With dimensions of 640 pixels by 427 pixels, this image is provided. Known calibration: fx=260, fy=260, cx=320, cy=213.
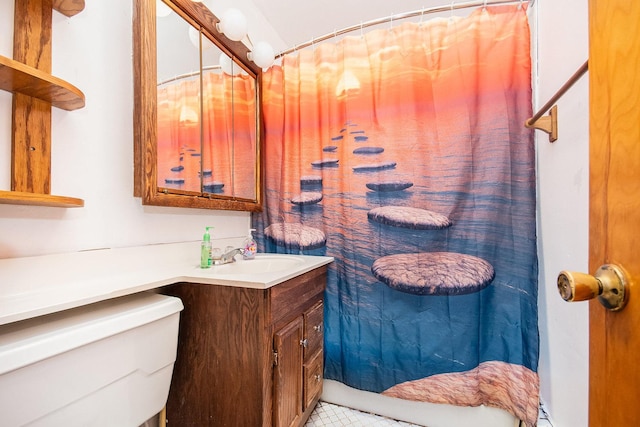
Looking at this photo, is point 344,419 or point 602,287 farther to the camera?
point 344,419

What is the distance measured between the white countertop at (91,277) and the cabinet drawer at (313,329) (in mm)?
300

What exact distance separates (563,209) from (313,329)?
50.9 inches

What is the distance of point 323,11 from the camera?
1.81 metres

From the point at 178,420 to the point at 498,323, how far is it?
1511 mm

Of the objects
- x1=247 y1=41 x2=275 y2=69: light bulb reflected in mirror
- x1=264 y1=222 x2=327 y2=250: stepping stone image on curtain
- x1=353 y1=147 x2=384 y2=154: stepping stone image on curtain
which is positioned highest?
x1=247 y1=41 x2=275 y2=69: light bulb reflected in mirror

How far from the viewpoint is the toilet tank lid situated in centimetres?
56

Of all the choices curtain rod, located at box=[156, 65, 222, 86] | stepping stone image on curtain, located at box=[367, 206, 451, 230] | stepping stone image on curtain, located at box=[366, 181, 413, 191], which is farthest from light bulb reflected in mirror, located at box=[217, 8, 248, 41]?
stepping stone image on curtain, located at box=[367, 206, 451, 230]

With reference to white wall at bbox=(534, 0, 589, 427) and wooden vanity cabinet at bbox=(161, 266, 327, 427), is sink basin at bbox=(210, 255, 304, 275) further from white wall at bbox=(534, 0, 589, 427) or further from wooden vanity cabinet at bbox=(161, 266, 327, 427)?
white wall at bbox=(534, 0, 589, 427)

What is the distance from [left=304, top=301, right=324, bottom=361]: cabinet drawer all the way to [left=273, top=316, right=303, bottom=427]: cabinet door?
0.21 ft

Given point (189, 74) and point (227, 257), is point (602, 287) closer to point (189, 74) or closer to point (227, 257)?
point (227, 257)

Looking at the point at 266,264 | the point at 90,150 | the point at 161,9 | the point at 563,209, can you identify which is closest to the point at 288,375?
the point at 266,264

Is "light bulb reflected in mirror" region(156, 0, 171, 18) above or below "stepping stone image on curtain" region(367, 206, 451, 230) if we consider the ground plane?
above

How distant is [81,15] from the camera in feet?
2.96

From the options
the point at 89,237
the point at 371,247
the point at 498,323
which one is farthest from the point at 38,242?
the point at 498,323
